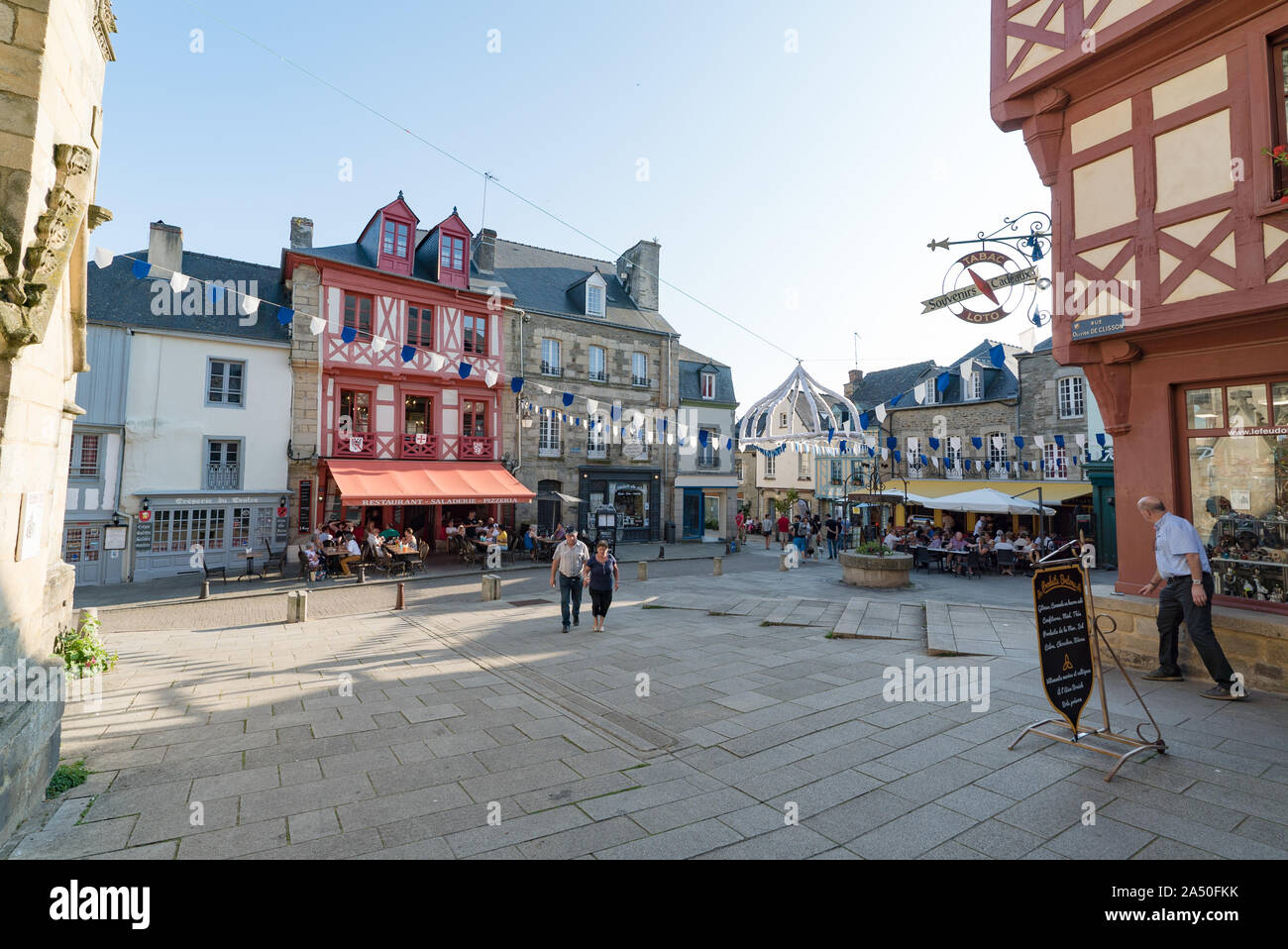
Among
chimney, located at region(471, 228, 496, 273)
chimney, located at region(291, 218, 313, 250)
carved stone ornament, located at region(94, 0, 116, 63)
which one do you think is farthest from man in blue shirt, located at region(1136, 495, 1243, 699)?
chimney, located at region(291, 218, 313, 250)

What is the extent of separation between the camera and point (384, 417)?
61.7ft

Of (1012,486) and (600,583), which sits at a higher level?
(1012,486)

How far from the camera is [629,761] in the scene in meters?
4.58

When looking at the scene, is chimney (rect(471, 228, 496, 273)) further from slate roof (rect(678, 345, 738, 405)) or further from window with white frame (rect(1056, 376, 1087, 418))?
window with white frame (rect(1056, 376, 1087, 418))

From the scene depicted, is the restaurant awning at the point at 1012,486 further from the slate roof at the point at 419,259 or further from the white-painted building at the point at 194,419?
the white-painted building at the point at 194,419

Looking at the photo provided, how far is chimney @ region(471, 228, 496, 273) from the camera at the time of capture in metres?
21.8

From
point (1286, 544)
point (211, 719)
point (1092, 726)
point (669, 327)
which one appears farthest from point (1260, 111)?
point (669, 327)

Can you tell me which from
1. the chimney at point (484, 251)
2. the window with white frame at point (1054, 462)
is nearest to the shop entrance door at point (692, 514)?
the chimney at point (484, 251)

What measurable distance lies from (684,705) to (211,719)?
14.3 feet

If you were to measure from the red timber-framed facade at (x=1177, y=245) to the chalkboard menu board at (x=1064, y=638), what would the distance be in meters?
2.75

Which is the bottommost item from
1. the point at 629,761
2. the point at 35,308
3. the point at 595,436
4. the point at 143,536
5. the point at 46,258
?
the point at 629,761

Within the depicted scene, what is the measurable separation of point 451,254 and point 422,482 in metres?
8.33

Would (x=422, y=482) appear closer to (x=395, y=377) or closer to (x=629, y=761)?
→ (x=395, y=377)

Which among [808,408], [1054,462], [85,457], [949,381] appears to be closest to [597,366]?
[808,408]
